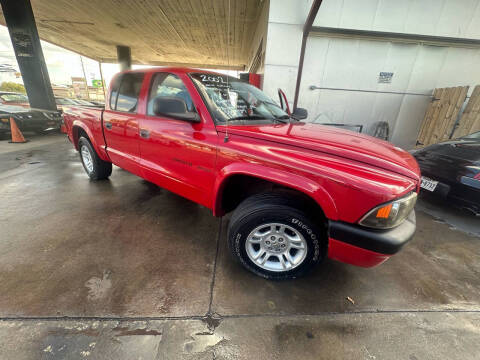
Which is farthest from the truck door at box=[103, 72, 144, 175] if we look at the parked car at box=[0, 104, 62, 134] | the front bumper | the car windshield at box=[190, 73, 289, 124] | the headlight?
the parked car at box=[0, 104, 62, 134]

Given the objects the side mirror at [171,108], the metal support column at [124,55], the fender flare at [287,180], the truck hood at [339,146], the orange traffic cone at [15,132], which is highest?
the metal support column at [124,55]

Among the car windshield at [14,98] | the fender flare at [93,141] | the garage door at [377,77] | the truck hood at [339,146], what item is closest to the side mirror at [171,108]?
the truck hood at [339,146]

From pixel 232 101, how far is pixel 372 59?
218 inches

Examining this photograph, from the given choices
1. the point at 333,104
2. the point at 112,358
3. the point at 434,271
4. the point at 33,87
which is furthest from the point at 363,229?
the point at 33,87

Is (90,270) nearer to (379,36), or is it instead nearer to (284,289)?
(284,289)

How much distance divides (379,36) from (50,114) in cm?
1080

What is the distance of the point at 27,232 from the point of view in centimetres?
232

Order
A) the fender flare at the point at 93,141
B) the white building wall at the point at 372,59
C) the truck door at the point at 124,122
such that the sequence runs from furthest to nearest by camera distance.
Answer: the white building wall at the point at 372,59
the fender flare at the point at 93,141
the truck door at the point at 124,122

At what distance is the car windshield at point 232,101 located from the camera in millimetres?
1984

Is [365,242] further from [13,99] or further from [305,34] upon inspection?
[13,99]

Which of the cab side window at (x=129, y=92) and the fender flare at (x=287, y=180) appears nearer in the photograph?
the fender flare at (x=287, y=180)

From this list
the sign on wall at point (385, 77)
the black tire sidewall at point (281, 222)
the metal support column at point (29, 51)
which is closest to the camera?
the black tire sidewall at point (281, 222)

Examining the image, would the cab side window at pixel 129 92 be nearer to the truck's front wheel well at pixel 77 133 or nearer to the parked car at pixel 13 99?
the truck's front wheel well at pixel 77 133

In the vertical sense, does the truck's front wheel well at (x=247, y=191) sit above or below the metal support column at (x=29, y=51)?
below
